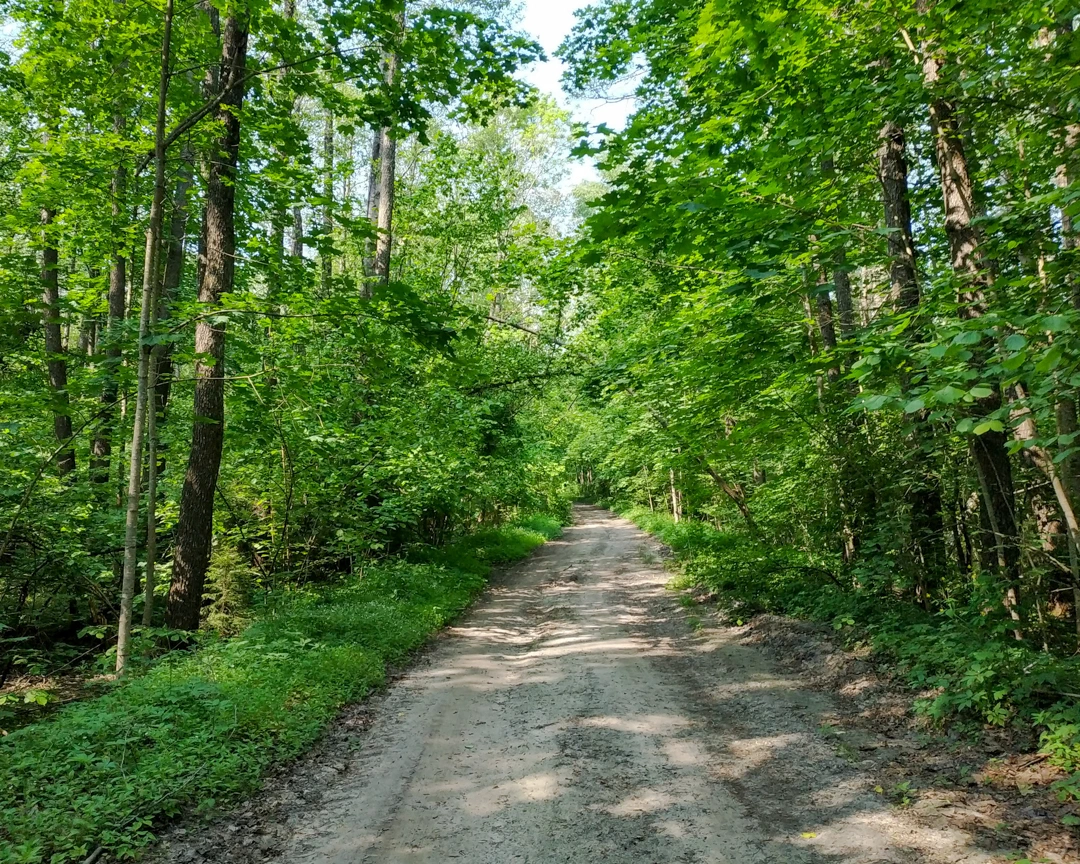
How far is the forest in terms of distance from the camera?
453 centimetres

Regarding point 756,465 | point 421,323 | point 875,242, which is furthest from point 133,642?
point 756,465

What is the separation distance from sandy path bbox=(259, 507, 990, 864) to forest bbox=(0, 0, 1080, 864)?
94 cm

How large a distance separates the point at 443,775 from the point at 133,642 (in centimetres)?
445

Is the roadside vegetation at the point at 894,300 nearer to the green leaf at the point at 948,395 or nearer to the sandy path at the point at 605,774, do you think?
the green leaf at the point at 948,395

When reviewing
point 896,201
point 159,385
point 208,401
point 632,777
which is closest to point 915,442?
point 896,201

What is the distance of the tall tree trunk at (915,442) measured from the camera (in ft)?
23.0

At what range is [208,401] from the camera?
26.6 ft

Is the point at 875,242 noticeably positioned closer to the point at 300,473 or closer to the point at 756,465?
the point at 756,465

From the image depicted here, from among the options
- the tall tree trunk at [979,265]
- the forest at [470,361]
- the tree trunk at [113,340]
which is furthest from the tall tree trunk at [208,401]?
the tall tree trunk at [979,265]

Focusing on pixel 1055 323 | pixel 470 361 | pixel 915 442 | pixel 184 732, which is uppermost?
pixel 470 361

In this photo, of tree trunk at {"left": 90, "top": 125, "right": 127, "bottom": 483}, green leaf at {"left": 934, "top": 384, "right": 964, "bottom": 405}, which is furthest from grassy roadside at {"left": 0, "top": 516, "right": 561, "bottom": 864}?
green leaf at {"left": 934, "top": 384, "right": 964, "bottom": 405}

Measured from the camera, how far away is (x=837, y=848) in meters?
3.72

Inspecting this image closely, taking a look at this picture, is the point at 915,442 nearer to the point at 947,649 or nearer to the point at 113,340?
the point at 947,649

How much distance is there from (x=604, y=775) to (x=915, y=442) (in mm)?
5409
